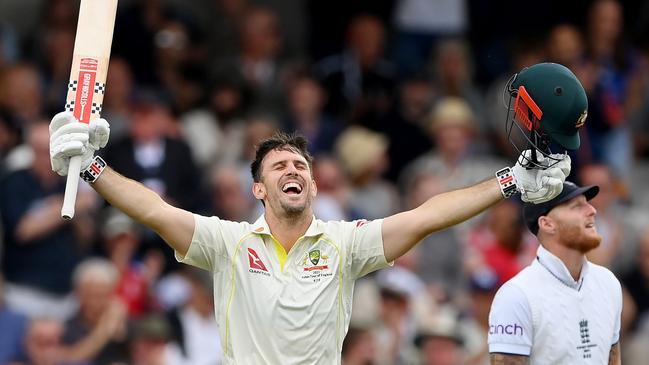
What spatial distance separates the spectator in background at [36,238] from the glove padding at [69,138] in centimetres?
487

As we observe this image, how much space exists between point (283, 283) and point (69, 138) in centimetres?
144

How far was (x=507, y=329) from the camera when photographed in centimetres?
864

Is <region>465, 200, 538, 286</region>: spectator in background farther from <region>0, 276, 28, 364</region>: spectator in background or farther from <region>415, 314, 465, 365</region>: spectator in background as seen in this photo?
<region>0, 276, 28, 364</region>: spectator in background

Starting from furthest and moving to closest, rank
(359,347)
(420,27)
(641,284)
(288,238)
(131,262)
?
(420,27) < (641,284) < (131,262) < (359,347) < (288,238)

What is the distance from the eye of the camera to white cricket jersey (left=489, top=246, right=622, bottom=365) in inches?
341

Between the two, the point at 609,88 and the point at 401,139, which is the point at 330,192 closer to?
the point at 401,139

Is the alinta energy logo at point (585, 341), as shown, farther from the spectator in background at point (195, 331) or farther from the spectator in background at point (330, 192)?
the spectator in background at point (330, 192)

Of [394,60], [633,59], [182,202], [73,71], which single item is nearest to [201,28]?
[394,60]

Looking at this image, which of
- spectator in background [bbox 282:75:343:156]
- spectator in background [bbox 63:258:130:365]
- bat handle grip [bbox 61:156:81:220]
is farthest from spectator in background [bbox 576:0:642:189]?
bat handle grip [bbox 61:156:81:220]

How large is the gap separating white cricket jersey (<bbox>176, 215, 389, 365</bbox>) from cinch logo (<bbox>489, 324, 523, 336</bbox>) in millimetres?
749

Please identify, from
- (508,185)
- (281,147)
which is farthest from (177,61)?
(508,185)

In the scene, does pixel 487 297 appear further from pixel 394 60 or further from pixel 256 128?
pixel 394 60

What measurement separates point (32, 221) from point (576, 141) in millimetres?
6058

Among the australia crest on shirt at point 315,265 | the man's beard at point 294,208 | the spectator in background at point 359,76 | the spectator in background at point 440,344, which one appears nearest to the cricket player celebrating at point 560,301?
the australia crest on shirt at point 315,265
